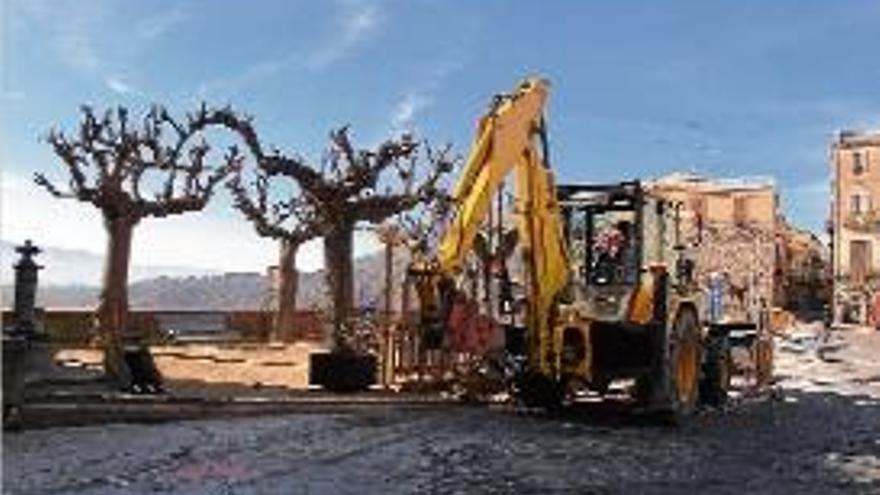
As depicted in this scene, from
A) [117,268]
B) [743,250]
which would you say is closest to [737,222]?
[743,250]

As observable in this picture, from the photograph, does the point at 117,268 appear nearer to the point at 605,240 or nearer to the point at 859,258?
the point at 605,240

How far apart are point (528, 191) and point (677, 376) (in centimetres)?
318

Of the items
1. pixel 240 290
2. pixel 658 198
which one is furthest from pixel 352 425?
pixel 240 290

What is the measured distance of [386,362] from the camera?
21281 mm

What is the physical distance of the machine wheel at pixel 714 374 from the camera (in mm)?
20281

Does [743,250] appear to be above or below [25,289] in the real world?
above

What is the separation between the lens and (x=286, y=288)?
140 feet

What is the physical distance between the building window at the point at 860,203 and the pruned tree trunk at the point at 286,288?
3941 cm

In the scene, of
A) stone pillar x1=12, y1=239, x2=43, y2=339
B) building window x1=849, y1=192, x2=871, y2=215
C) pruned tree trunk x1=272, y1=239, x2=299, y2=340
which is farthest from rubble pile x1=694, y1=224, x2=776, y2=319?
stone pillar x1=12, y1=239, x2=43, y2=339

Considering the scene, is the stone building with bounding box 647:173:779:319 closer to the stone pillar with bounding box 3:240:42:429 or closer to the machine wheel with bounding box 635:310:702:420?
the machine wheel with bounding box 635:310:702:420

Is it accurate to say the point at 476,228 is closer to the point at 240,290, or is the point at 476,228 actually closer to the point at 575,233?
the point at 575,233

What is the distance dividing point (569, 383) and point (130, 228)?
68.4ft

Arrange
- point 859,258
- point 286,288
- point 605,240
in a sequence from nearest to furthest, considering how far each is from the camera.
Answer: point 605,240, point 286,288, point 859,258

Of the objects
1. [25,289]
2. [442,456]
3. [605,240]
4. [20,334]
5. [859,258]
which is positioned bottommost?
[442,456]
